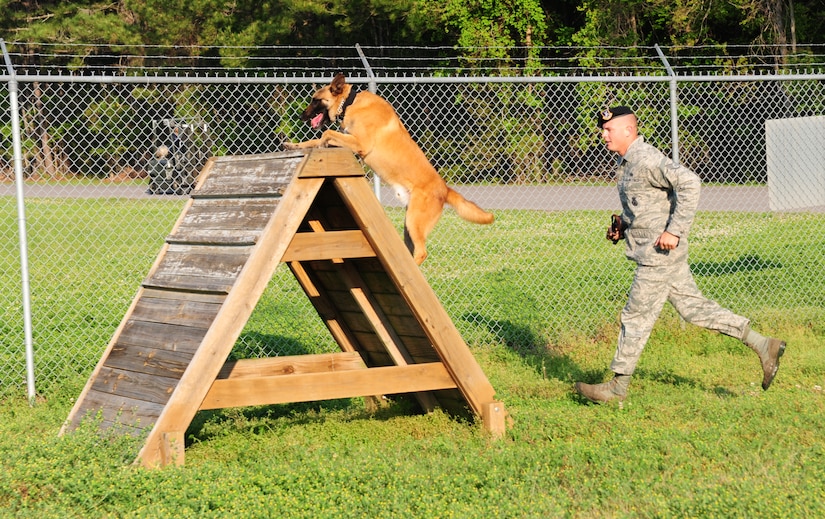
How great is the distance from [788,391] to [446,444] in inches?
97.4

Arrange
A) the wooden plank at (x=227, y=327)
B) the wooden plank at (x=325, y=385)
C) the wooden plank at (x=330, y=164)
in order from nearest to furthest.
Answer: the wooden plank at (x=227, y=327) < the wooden plank at (x=330, y=164) < the wooden plank at (x=325, y=385)

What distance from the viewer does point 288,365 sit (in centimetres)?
531

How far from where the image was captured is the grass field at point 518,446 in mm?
3732

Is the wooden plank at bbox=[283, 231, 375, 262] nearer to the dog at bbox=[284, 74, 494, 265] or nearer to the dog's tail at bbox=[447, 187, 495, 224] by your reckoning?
the dog at bbox=[284, 74, 494, 265]

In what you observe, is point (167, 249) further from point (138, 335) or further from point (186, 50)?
point (186, 50)

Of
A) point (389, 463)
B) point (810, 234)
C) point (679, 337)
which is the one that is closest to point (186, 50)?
point (810, 234)

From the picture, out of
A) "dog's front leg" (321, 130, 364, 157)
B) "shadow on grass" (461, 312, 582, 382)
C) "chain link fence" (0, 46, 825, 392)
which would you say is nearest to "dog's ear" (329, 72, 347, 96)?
"dog's front leg" (321, 130, 364, 157)

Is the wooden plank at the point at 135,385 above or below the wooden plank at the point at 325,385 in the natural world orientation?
above

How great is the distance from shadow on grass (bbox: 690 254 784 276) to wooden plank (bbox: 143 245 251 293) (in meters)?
6.69

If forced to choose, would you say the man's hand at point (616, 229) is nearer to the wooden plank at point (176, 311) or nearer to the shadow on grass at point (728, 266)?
the wooden plank at point (176, 311)

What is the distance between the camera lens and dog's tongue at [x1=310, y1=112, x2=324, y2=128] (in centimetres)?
573

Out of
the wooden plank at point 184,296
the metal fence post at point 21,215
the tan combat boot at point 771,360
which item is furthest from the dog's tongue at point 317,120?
the tan combat boot at point 771,360

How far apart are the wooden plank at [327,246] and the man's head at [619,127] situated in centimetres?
170

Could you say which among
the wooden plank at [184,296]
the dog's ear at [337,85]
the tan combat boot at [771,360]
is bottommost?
the tan combat boot at [771,360]
